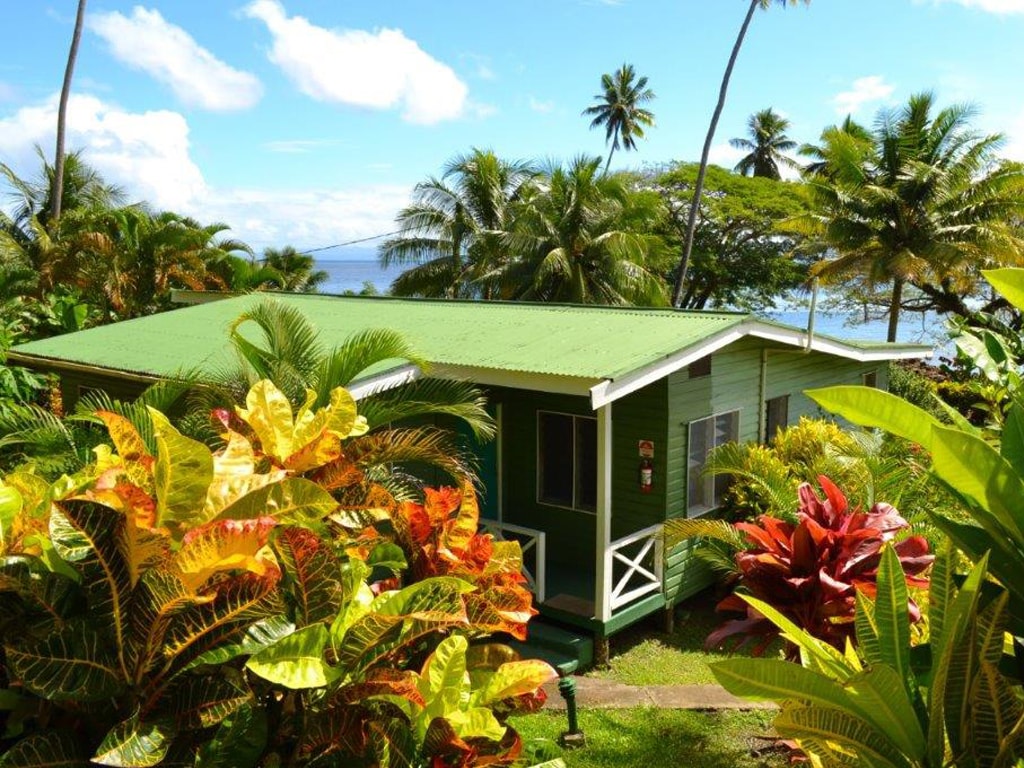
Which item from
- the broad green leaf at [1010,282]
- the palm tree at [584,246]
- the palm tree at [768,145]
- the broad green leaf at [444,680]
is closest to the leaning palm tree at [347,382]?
the broad green leaf at [444,680]

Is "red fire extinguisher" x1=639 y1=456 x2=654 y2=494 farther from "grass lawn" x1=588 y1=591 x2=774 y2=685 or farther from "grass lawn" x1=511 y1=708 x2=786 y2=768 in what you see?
"grass lawn" x1=511 y1=708 x2=786 y2=768

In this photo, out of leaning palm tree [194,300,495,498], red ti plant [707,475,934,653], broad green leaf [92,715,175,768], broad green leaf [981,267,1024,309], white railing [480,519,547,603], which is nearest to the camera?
broad green leaf [92,715,175,768]

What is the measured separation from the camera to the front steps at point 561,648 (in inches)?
334

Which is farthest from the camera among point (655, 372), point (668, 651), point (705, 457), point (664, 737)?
point (705, 457)

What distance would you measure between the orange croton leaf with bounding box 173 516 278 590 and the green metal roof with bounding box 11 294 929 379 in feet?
20.3

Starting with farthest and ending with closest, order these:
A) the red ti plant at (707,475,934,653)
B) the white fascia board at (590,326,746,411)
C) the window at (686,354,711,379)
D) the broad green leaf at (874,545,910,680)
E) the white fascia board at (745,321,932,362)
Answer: the white fascia board at (745,321,932,362)
the window at (686,354,711,379)
the white fascia board at (590,326,746,411)
the red ti plant at (707,475,934,653)
the broad green leaf at (874,545,910,680)

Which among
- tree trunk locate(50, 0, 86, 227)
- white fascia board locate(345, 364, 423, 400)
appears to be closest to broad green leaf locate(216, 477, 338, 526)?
white fascia board locate(345, 364, 423, 400)

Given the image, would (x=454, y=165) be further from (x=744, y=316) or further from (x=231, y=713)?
(x=231, y=713)

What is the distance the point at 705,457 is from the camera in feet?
35.7

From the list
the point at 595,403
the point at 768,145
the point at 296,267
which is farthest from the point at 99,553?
the point at 768,145

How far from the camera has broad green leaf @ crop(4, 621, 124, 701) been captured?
198 cm

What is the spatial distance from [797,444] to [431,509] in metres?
9.29

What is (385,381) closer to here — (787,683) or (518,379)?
(518,379)

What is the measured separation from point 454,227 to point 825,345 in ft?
54.5
